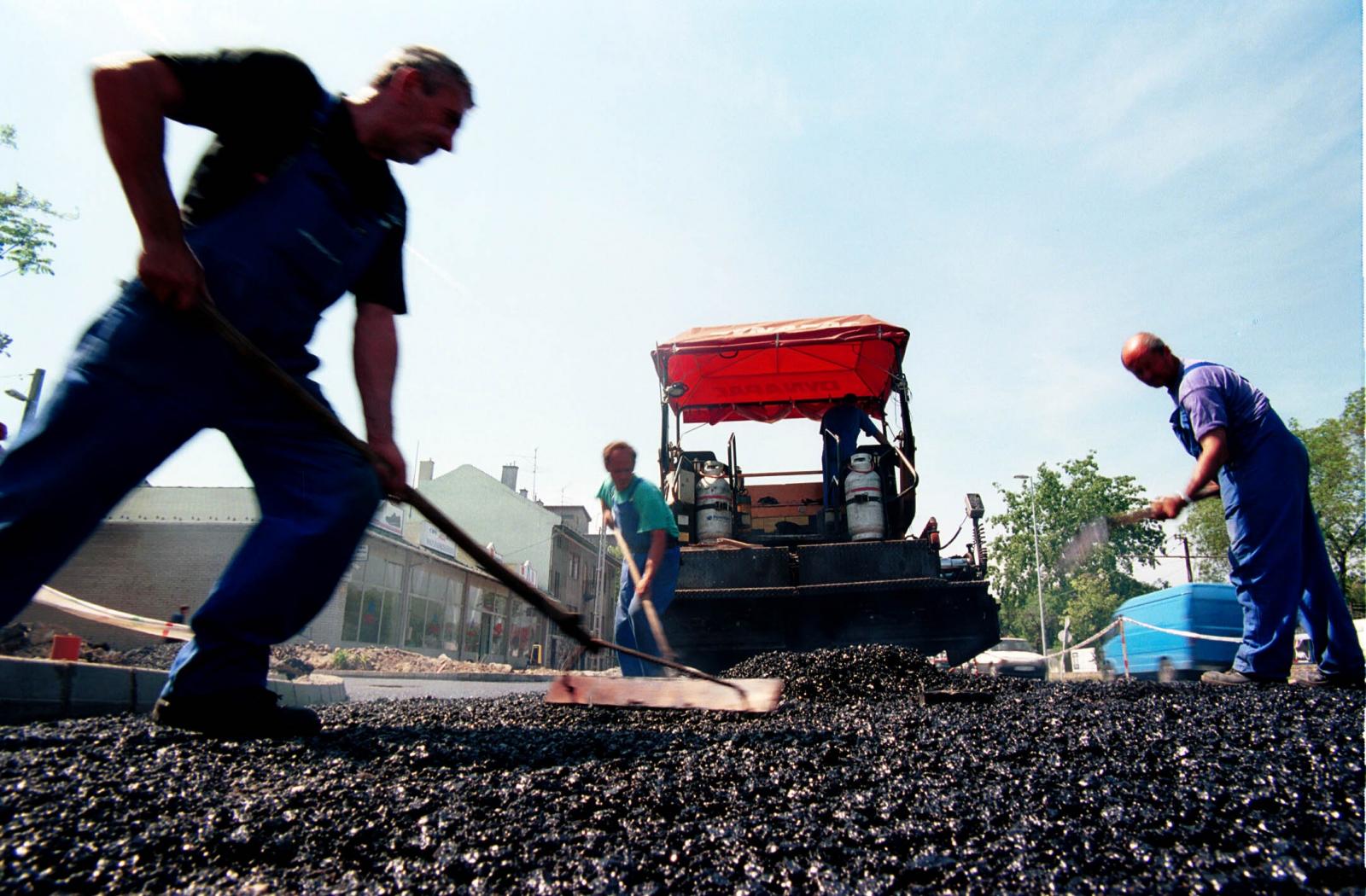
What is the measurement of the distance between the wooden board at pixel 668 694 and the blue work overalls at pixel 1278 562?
7.33ft

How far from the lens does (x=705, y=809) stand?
1352 mm

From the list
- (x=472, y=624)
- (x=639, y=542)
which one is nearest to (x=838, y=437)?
(x=639, y=542)

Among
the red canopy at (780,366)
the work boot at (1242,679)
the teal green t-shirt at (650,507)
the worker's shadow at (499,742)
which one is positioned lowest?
the worker's shadow at (499,742)

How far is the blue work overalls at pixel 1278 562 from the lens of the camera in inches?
131

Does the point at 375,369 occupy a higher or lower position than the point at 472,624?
higher

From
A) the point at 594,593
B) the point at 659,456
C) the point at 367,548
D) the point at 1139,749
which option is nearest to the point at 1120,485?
the point at 594,593

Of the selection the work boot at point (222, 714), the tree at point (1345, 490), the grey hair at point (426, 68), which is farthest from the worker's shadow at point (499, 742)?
the tree at point (1345, 490)

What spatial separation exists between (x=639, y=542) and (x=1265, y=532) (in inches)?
136

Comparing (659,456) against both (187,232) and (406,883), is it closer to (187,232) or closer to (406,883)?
(187,232)

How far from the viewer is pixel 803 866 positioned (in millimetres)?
1086

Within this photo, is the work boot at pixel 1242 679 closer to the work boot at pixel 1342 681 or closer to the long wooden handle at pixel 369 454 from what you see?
the work boot at pixel 1342 681

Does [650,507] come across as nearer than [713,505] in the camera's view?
Yes

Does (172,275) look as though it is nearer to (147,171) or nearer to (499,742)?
(147,171)

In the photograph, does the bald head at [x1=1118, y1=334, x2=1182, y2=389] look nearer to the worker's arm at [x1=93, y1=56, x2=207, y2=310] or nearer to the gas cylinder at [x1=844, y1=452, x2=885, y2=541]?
the gas cylinder at [x1=844, y1=452, x2=885, y2=541]
